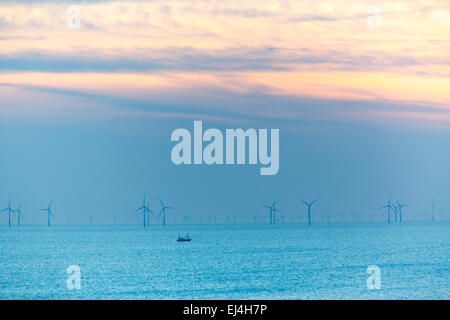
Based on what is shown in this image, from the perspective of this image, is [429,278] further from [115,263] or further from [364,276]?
[115,263]

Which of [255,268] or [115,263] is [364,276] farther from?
[115,263]

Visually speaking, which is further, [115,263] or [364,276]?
[115,263]

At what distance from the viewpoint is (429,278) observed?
86875 mm

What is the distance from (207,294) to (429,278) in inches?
1140
